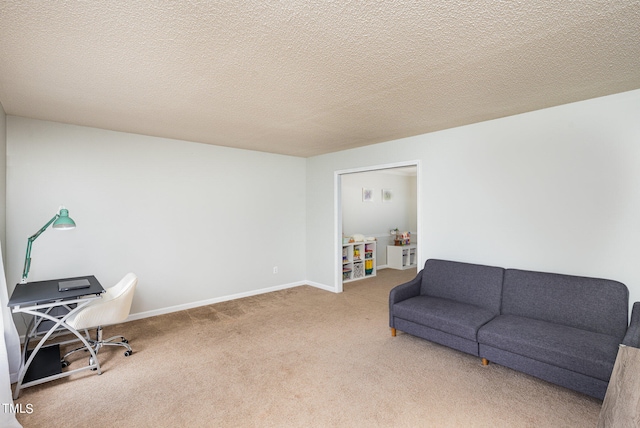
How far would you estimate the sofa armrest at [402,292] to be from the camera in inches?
133

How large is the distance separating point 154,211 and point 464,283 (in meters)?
4.00

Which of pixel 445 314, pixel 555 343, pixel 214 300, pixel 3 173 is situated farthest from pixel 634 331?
pixel 3 173

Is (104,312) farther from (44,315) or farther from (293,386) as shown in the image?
(293,386)

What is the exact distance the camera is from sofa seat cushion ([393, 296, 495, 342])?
2.80 m

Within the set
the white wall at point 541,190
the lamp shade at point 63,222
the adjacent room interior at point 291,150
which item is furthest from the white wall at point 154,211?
the white wall at point 541,190

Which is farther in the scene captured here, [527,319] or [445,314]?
[445,314]

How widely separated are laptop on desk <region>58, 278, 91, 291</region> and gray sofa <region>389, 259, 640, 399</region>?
10.2ft

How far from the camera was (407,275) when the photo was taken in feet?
21.6

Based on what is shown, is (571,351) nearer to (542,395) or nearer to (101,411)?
(542,395)

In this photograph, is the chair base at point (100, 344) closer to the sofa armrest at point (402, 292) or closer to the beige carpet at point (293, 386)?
the beige carpet at point (293, 386)

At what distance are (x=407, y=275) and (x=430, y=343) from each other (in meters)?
3.44

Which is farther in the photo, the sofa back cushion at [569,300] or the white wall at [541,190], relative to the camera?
the white wall at [541,190]

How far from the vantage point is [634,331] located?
2131mm

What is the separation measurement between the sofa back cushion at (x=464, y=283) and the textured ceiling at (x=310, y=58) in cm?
165
